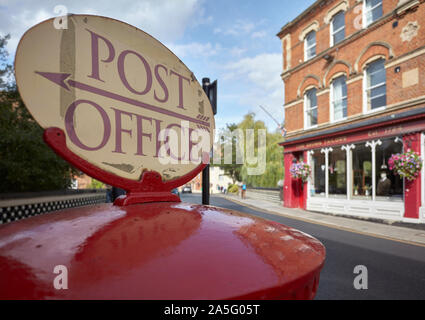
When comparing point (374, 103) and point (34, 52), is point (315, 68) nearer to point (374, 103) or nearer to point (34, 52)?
point (374, 103)

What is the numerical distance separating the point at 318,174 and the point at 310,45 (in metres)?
7.46

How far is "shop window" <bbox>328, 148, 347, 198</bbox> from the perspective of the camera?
39.3 feet

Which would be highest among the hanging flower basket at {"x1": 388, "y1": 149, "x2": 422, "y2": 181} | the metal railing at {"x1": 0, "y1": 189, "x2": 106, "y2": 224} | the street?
the hanging flower basket at {"x1": 388, "y1": 149, "x2": 422, "y2": 181}

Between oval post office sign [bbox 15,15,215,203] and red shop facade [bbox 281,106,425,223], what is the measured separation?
10.4 metres

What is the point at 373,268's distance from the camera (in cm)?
430

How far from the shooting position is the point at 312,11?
13.4 meters

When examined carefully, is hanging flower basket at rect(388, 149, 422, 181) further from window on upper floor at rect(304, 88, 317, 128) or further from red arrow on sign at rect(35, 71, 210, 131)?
red arrow on sign at rect(35, 71, 210, 131)

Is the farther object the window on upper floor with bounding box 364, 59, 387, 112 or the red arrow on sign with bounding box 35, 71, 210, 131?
the window on upper floor with bounding box 364, 59, 387, 112

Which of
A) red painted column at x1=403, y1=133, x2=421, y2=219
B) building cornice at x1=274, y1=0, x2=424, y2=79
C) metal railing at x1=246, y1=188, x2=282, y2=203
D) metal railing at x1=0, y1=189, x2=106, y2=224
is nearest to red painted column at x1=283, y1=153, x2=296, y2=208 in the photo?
metal railing at x1=246, y1=188, x2=282, y2=203

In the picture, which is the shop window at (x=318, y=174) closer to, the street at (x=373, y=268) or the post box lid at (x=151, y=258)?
the street at (x=373, y=268)

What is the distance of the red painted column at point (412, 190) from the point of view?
868 centimetres

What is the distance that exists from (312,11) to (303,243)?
626 inches

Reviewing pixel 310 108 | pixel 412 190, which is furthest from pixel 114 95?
pixel 310 108
